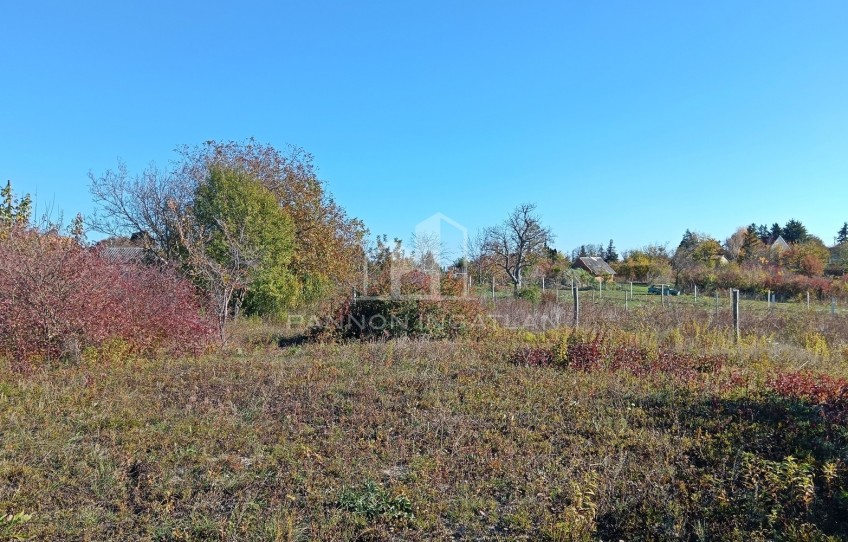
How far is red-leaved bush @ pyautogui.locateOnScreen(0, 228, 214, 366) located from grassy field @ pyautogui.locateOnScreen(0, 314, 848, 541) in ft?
2.16

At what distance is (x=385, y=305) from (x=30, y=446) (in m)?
6.45

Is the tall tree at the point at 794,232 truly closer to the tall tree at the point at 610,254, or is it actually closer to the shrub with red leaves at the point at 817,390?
the tall tree at the point at 610,254

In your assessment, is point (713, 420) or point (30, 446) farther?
point (713, 420)

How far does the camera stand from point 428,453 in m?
3.72

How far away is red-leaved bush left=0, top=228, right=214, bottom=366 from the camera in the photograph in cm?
636

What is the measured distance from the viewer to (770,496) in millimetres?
2922

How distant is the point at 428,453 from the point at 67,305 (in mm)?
5972

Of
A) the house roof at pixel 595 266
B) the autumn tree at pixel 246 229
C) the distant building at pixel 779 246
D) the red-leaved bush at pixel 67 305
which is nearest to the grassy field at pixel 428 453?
the red-leaved bush at pixel 67 305

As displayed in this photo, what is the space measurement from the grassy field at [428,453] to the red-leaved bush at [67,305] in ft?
2.16

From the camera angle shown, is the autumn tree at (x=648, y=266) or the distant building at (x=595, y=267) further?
the distant building at (x=595, y=267)

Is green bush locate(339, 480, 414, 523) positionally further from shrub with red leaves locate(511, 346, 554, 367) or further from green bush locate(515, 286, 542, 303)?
green bush locate(515, 286, 542, 303)

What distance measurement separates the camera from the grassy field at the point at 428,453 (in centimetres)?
A: 276

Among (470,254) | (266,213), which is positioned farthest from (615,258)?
(266,213)

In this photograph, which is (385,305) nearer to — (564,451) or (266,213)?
(266,213)
